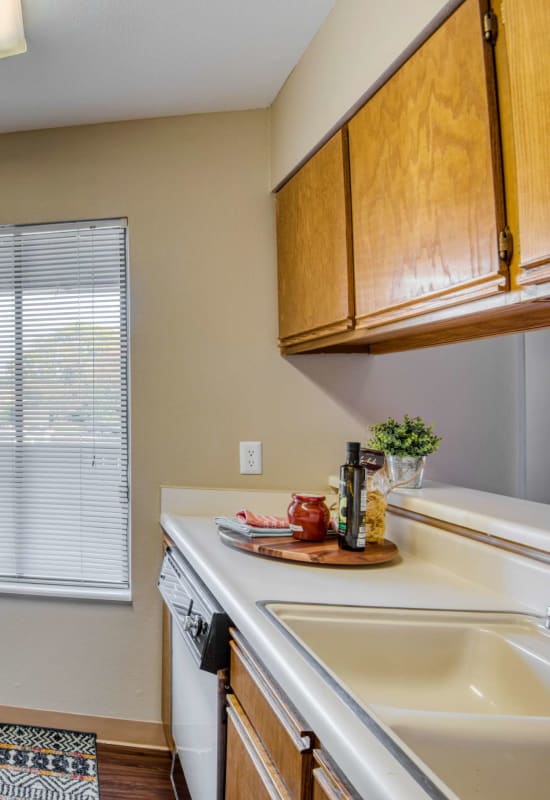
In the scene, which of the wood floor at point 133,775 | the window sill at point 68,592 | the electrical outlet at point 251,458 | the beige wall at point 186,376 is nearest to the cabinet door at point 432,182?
the beige wall at point 186,376

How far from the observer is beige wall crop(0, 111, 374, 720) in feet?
6.98

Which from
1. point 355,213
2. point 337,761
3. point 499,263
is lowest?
point 337,761

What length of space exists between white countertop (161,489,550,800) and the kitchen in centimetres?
45

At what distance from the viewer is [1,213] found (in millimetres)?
2295

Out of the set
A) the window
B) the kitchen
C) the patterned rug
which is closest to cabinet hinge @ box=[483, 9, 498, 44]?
the kitchen

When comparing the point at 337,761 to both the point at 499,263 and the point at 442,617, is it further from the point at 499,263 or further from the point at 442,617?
the point at 499,263

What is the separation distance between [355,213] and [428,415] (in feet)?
2.74

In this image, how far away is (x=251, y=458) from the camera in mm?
2115

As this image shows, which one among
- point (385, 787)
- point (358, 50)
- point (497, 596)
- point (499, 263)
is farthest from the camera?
point (358, 50)

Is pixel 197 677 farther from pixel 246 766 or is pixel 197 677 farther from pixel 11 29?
pixel 11 29

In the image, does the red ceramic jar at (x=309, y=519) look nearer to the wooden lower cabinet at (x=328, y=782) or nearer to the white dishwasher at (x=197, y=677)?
the white dishwasher at (x=197, y=677)

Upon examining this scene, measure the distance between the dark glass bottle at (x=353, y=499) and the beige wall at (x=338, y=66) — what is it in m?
0.90

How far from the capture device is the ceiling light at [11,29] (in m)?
1.47

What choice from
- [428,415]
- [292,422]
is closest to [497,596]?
[428,415]
